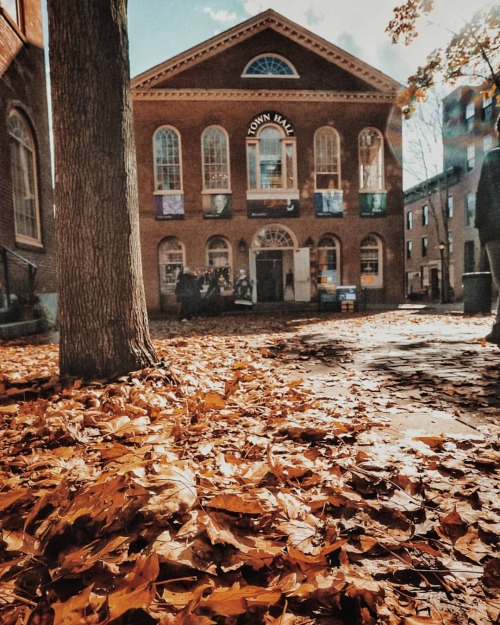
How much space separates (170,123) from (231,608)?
20.7 m

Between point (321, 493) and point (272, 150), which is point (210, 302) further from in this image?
point (321, 493)

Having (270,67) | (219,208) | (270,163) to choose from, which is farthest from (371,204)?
(270,67)

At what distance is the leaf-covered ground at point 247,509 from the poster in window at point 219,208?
653 inches

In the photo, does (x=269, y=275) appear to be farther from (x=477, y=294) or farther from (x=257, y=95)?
(x=477, y=294)

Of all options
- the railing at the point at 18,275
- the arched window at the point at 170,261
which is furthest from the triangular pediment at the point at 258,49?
the railing at the point at 18,275

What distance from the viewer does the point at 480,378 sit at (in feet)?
11.6

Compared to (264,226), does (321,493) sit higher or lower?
lower

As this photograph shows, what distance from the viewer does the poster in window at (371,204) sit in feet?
63.9

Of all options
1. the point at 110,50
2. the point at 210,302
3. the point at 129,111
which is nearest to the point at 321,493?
the point at 129,111

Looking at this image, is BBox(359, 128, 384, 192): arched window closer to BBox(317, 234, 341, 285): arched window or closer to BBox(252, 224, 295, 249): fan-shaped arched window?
BBox(317, 234, 341, 285): arched window

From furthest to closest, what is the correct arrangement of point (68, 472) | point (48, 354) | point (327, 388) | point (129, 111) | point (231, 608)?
point (48, 354)
point (129, 111)
point (327, 388)
point (68, 472)
point (231, 608)

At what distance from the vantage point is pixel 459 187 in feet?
Result: 101

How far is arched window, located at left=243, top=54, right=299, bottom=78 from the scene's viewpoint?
19078 mm

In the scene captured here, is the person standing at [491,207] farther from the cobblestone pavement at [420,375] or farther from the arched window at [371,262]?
the arched window at [371,262]
